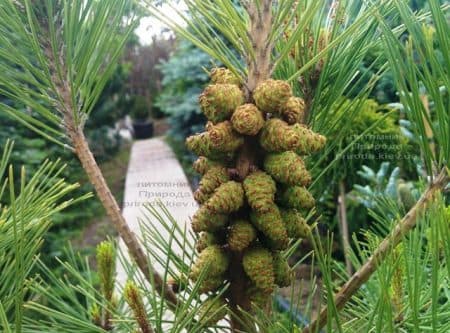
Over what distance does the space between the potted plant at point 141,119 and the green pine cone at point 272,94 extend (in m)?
5.70

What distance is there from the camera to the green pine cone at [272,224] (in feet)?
1.03

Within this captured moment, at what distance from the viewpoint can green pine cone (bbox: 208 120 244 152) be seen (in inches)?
12.3

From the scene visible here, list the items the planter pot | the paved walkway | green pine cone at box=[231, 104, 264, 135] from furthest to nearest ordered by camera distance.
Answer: the planter pot
the paved walkway
green pine cone at box=[231, 104, 264, 135]

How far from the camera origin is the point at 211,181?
1.08 ft

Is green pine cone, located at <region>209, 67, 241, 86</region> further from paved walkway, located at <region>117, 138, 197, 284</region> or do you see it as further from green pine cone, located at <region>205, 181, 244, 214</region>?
paved walkway, located at <region>117, 138, 197, 284</region>

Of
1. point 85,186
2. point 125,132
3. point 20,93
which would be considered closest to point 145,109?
point 125,132

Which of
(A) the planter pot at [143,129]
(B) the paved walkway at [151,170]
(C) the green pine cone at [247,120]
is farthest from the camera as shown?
(A) the planter pot at [143,129]

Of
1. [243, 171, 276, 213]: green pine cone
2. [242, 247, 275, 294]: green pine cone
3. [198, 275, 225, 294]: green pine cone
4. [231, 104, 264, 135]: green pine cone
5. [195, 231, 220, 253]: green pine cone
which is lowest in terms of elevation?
[198, 275, 225, 294]: green pine cone

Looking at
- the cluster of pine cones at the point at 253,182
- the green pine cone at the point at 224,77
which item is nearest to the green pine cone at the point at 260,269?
the cluster of pine cones at the point at 253,182

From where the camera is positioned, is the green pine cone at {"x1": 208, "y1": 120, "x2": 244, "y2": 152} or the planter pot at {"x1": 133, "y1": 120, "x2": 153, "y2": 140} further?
the planter pot at {"x1": 133, "y1": 120, "x2": 153, "y2": 140}

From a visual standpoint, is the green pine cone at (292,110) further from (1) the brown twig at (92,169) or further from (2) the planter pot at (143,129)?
(2) the planter pot at (143,129)

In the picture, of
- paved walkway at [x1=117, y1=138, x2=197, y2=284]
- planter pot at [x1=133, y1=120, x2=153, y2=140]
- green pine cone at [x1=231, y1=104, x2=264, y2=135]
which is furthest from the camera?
planter pot at [x1=133, y1=120, x2=153, y2=140]

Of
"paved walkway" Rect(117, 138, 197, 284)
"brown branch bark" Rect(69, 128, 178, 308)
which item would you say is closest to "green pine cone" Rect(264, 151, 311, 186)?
"brown branch bark" Rect(69, 128, 178, 308)

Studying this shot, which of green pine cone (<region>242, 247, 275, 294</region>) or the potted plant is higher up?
green pine cone (<region>242, 247, 275, 294</region>)
